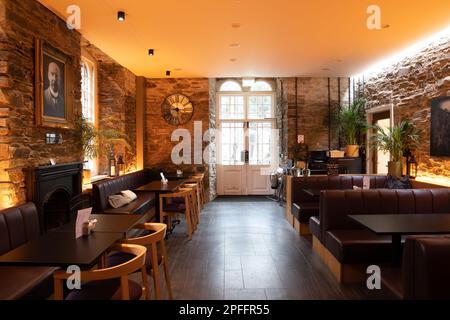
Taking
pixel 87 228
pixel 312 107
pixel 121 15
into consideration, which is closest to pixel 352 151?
pixel 312 107

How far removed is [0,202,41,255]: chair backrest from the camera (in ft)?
9.59

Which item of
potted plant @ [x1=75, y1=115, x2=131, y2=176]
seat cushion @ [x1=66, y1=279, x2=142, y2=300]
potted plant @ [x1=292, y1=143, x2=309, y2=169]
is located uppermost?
potted plant @ [x1=75, y1=115, x2=131, y2=176]

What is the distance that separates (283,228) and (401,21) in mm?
3765

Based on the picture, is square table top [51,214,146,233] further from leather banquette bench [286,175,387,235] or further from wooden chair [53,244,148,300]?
leather banquette bench [286,175,387,235]

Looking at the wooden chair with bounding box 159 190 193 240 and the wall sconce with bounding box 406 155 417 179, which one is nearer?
the wooden chair with bounding box 159 190 193 240

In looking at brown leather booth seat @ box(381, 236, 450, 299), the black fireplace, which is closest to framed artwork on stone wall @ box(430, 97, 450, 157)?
brown leather booth seat @ box(381, 236, 450, 299)

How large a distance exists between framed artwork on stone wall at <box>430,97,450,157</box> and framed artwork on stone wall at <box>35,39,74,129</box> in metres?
5.79

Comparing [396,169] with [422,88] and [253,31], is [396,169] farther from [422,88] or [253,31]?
[253,31]

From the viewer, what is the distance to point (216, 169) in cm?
978

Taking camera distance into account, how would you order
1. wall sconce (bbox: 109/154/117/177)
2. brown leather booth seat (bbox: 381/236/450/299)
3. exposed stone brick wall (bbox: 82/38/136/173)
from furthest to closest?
exposed stone brick wall (bbox: 82/38/136/173) → wall sconce (bbox: 109/154/117/177) → brown leather booth seat (bbox: 381/236/450/299)

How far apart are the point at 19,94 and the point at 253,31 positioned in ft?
11.0
